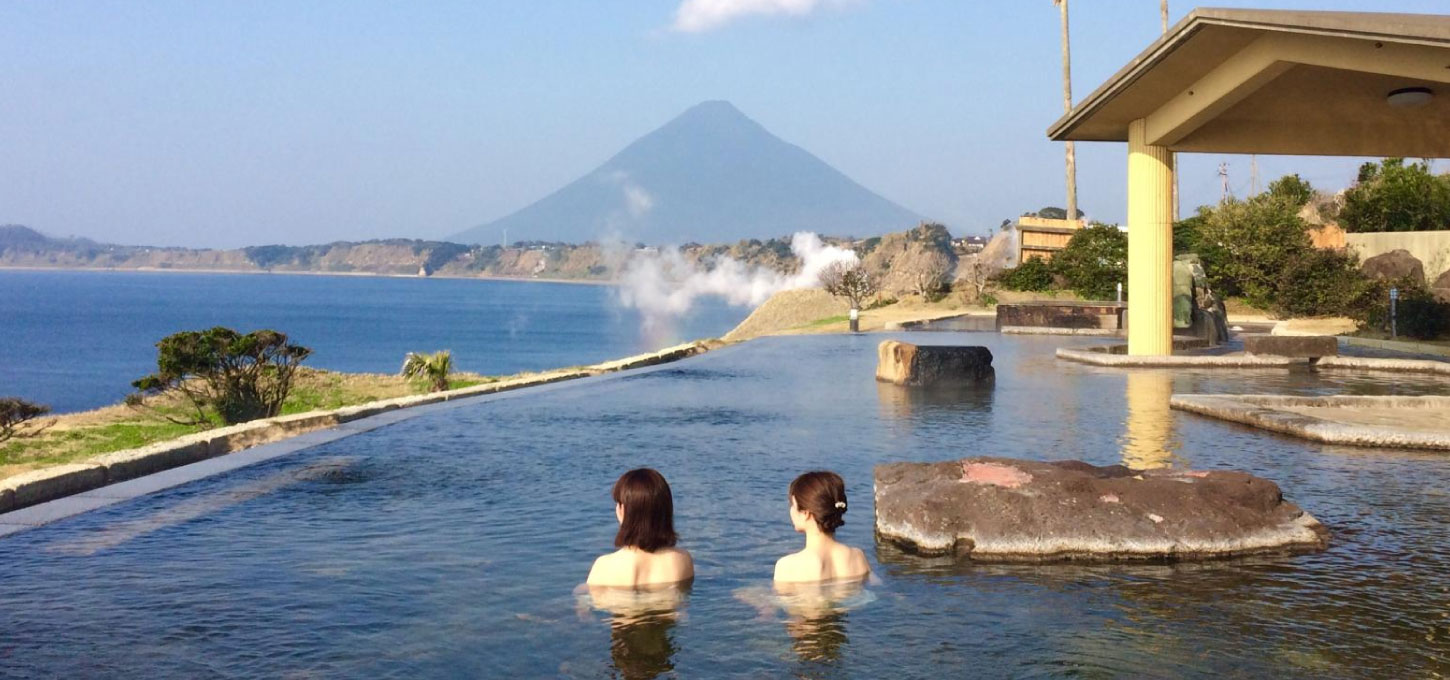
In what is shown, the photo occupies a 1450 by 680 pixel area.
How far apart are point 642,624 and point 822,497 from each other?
122 cm

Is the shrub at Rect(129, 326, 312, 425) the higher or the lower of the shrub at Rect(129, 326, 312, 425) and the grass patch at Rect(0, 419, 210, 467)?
the higher

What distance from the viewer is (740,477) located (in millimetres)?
10641

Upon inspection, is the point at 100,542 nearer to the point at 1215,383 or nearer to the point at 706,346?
the point at 1215,383

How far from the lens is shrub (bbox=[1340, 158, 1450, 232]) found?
124 feet

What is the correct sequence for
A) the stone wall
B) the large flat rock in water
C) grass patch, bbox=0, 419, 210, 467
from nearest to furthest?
the large flat rock in water
grass patch, bbox=0, 419, 210, 467
the stone wall

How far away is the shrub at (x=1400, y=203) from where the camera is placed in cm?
3791

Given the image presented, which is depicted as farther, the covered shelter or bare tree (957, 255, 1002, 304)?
bare tree (957, 255, 1002, 304)

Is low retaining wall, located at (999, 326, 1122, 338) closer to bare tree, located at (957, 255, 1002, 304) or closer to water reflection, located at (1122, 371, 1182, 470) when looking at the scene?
water reflection, located at (1122, 371, 1182, 470)

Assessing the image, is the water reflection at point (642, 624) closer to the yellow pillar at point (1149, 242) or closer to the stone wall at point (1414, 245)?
the yellow pillar at point (1149, 242)

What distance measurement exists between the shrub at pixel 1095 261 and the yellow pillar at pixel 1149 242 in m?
20.1

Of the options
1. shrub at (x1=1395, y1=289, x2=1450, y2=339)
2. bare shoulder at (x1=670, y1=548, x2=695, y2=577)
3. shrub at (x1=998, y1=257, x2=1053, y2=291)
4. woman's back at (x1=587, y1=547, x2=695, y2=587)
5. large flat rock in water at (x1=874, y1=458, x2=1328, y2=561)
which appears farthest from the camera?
shrub at (x1=998, y1=257, x2=1053, y2=291)

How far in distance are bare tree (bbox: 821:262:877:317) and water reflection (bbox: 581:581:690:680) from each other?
1367 inches

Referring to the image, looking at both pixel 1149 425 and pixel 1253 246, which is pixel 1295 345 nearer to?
pixel 1149 425

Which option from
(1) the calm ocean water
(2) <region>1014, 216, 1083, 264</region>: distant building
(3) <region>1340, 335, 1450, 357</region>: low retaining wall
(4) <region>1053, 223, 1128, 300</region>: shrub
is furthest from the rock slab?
(1) the calm ocean water
